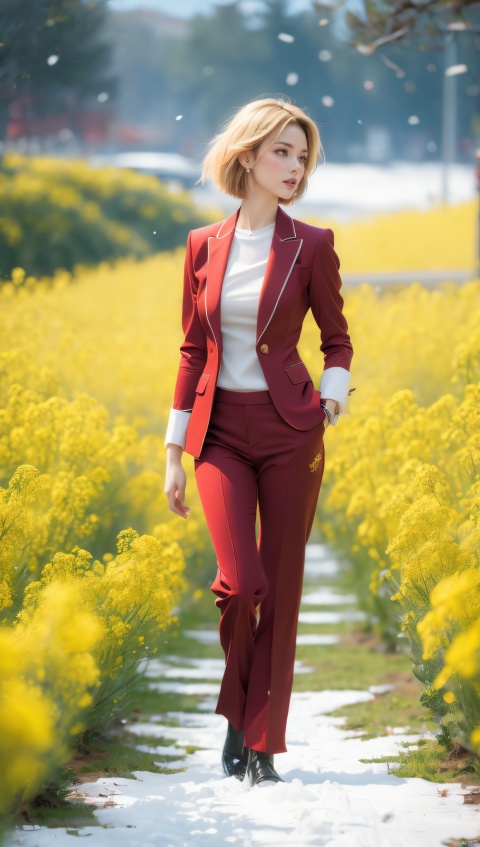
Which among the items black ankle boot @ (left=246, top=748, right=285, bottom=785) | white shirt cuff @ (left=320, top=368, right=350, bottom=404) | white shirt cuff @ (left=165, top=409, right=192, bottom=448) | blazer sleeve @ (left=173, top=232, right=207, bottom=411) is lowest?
black ankle boot @ (left=246, top=748, right=285, bottom=785)

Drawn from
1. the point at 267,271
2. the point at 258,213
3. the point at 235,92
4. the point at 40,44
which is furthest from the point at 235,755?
the point at 235,92

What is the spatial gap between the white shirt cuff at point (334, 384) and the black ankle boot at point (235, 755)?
0.92 metres

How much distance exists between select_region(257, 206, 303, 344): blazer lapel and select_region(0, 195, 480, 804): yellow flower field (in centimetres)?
69

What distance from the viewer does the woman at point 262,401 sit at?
2.89 metres

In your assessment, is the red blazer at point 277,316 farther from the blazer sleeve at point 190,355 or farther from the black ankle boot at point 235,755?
the black ankle boot at point 235,755

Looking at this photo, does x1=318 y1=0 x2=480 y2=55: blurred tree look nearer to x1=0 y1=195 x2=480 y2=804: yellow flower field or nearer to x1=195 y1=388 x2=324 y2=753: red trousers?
x1=0 y1=195 x2=480 y2=804: yellow flower field

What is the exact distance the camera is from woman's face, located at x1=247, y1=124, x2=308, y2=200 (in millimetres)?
2904

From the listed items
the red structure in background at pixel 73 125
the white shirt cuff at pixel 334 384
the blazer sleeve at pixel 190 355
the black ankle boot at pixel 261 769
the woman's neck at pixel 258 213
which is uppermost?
the red structure in background at pixel 73 125

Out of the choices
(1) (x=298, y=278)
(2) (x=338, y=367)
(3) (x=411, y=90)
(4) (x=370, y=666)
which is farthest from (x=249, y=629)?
(3) (x=411, y=90)

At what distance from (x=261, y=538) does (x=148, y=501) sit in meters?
1.62

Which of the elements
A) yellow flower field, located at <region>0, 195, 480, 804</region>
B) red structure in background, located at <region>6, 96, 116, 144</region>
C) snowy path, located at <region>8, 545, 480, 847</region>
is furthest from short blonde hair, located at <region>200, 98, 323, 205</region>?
red structure in background, located at <region>6, 96, 116, 144</region>

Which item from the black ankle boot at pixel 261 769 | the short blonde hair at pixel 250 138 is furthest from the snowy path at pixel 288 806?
the short blonde hair at pixel 250 138

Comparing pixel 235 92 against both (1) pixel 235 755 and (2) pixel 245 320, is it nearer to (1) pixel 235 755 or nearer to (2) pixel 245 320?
(2) pixel 245 320

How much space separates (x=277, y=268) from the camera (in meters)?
2.90
